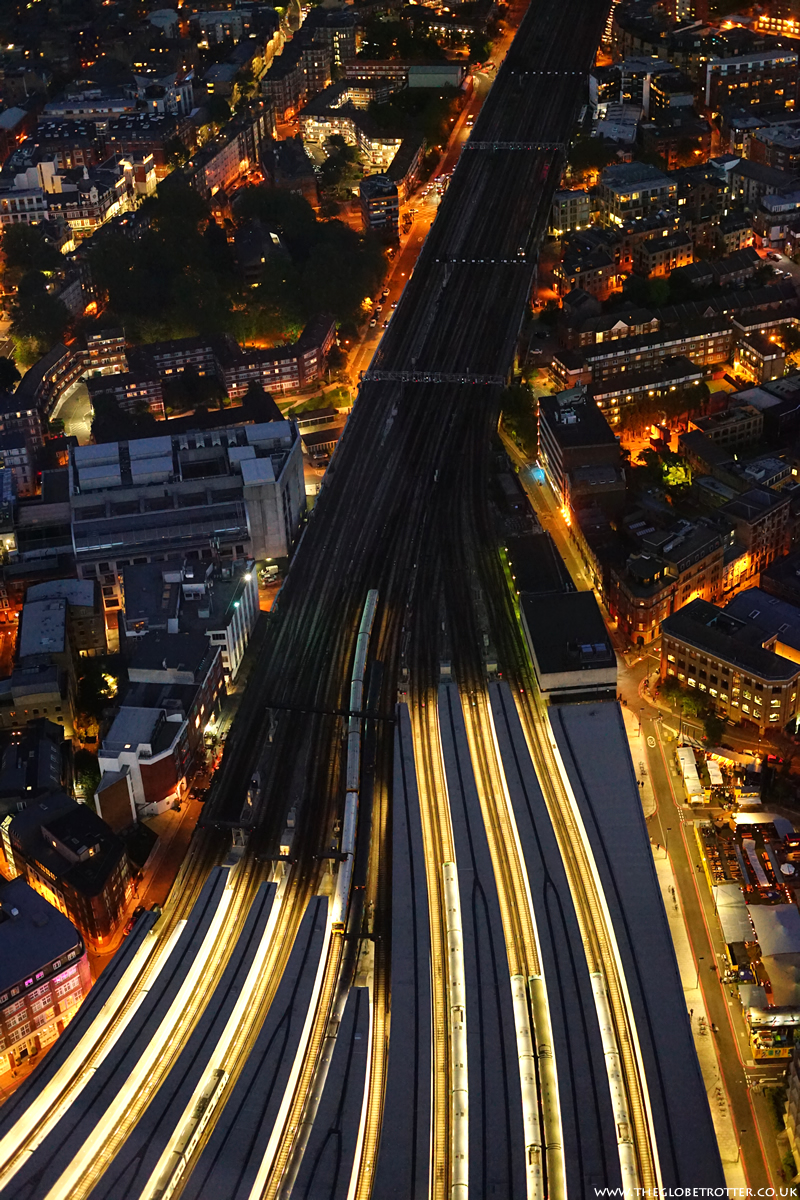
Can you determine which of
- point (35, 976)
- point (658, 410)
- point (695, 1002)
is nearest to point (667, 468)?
point (658, 410)

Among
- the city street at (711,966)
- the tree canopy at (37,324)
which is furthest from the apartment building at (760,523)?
the tree canopy at (37,324)

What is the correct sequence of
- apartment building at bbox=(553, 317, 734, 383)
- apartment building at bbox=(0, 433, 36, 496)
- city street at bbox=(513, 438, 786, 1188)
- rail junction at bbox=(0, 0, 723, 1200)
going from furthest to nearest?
apartment building at bbox=(553, 317, 734, 383)
apartment building at bbox=(0, 433, 36, 496)
city street at bbox=(513, 438, 786, 1188)
rail junction at bbox=(0, 0, 723, 1200)

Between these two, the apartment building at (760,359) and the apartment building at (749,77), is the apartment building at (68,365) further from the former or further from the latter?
the apartment building at (749,77)

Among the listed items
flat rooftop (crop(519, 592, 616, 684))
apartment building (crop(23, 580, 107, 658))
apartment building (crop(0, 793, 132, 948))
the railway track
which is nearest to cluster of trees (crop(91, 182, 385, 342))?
apartment building (crop(23, 580, 107, 658))

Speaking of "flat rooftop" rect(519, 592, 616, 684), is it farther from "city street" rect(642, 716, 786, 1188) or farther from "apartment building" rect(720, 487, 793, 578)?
"apartment building" rect(720, 487, 793, 578)

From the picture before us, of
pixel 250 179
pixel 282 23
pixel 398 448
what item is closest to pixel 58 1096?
pixel 398 448

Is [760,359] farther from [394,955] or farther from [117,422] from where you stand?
[394,955]

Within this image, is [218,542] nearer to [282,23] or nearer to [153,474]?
[153,474]
